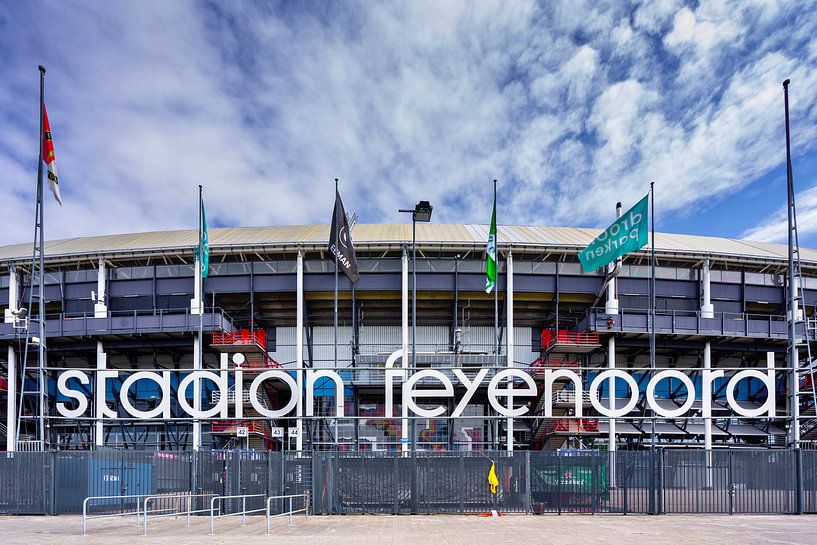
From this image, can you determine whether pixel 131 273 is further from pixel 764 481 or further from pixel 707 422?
pixel 764 481

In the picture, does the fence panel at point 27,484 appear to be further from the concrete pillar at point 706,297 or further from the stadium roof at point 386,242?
the concrete pillar at point 706,297

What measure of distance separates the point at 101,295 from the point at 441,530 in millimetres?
31726

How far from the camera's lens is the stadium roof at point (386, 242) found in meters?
41.6

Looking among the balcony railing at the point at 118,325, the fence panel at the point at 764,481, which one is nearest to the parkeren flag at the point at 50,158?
the balcony railing at the point at 118,325

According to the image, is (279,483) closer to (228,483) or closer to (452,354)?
(228,483)

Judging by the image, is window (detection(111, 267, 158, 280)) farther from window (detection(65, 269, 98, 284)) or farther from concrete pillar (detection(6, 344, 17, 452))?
concrete pillar (detection(6, 344, 17, 452))

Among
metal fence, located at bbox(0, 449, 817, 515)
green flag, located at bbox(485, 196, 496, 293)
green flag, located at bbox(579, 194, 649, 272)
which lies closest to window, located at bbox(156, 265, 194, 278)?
metal fence, located at bbox(0, 449, 817, 515)

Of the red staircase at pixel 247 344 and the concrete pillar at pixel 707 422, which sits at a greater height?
the red staircase at pixel 247 344

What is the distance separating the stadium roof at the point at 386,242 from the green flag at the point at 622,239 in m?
9.33

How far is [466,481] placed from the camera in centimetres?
2409

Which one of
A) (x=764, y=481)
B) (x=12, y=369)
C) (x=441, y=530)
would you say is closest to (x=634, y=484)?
(x=764, y=481)

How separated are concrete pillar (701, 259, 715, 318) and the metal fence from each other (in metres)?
19.1

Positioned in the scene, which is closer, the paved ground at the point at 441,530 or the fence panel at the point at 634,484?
the paved ground at the point at 441,530

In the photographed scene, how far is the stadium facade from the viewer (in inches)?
1645
